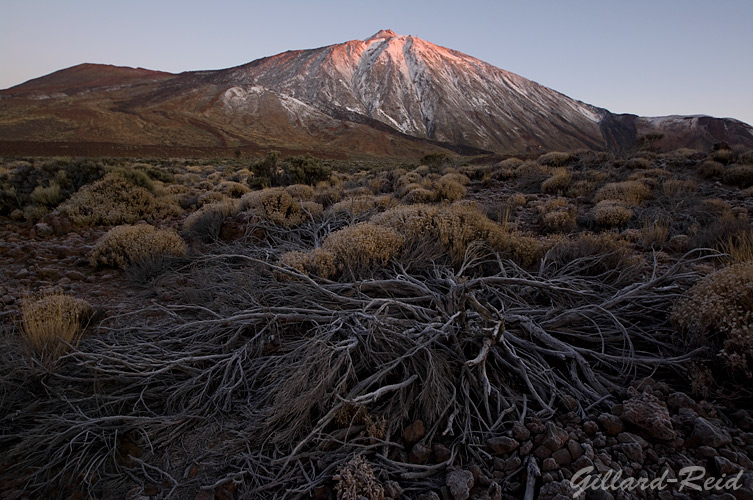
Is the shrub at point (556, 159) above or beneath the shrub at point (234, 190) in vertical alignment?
above

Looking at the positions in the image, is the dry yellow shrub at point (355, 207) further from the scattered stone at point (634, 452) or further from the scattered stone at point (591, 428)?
the scattered stone at point (634, 452)

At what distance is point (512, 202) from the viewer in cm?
736

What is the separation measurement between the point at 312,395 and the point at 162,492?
33.0 inches

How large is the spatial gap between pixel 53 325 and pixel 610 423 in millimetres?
3638

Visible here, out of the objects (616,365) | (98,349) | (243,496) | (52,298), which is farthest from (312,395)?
(52,298)

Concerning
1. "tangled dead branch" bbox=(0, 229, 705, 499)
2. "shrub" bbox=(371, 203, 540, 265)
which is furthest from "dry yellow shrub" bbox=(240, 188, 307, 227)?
"tangled dead branch" bbox=(0, 229, 705, 499)

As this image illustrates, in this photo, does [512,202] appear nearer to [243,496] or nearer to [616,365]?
[616,365]

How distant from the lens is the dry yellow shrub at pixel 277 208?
5.84 m

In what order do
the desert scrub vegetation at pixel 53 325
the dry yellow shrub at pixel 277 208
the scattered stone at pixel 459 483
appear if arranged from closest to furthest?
the scattered stone at pixel 459 483 → the desert scrub vegetation at pixel 53 325 → the dry yellow shrub at pixel 277 208

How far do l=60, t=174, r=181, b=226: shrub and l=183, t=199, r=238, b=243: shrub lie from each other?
1.87m

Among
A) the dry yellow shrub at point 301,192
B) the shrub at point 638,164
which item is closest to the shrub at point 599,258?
the dry yellow shrub at point 301,192

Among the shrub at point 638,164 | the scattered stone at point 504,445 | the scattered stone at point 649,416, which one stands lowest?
the scattered stone at point 504,445

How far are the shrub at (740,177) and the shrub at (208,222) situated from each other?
32.4ft

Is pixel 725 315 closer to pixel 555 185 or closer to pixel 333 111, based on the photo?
pixel 555 185
